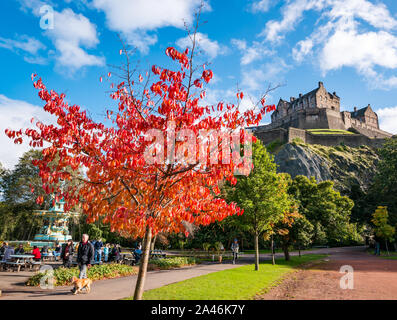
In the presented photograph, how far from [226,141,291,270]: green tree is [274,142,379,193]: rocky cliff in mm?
45342

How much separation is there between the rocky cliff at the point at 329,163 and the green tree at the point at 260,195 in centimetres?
4534

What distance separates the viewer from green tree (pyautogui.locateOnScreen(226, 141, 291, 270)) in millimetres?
18328

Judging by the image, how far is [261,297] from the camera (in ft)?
32.2

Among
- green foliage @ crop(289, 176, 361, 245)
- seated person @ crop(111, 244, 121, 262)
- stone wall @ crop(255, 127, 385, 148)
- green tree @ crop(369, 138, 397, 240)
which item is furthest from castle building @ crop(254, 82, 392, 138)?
seated person @ crop(111, 244, 121, 262)

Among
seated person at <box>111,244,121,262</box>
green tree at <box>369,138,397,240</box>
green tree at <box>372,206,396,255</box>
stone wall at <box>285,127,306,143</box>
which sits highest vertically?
stone wall at <box>285,127,306,143</box>

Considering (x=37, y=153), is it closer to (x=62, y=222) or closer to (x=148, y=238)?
(x=62, y=222)

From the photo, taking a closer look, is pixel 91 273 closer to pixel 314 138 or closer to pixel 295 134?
pixel 295 134

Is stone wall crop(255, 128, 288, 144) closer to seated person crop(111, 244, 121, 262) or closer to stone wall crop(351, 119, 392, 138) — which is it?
stone wall crop(351, 119, 392, 138)

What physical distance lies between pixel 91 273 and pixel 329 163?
68.9 m

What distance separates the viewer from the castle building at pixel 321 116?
95062 millimetres

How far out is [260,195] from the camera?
18.8 metres

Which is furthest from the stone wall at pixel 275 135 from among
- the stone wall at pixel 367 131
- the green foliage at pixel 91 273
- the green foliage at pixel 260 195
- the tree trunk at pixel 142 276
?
the tree trunk at pixel 142 276

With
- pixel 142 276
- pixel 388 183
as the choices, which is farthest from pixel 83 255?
pixel 388 183
